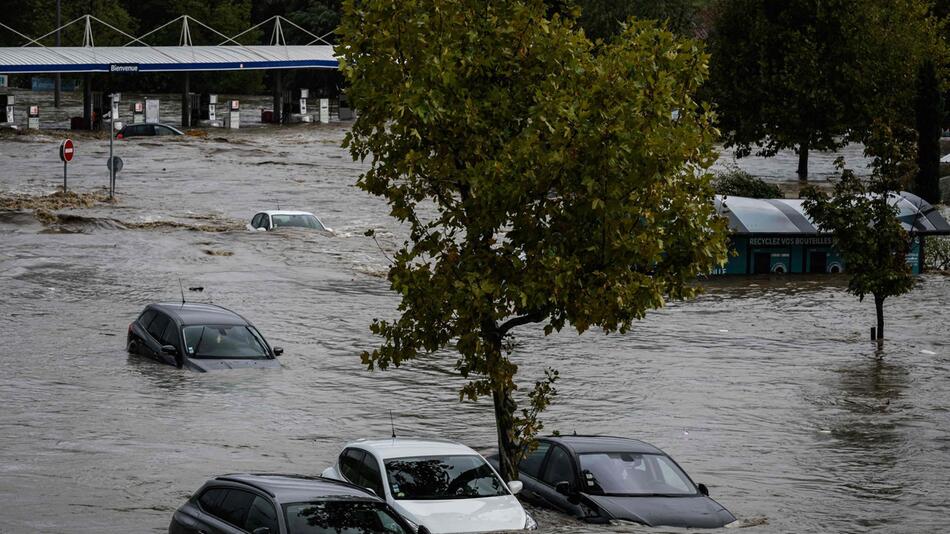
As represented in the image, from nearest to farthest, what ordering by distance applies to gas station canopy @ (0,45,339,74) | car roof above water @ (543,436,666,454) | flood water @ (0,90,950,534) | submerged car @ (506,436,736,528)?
submerged car @ (506,436,736,528)
car roof above water @ (543,436,666,454)
flood water @ (0,90,950,534)
gas station canopy @ (0,45,339,74)

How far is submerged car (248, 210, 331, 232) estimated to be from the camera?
4378cm

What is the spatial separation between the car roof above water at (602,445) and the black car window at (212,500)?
4.94 metres

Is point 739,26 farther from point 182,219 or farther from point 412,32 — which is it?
point 412,32

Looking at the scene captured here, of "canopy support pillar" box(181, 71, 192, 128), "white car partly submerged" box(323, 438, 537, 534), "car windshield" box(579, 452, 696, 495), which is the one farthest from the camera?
A: "canopy support pillar" box(181, 71, 192, 128)

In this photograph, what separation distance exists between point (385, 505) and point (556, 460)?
4.58 metres

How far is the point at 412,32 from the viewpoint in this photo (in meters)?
14.8

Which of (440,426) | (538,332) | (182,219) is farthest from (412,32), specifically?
(182,219)

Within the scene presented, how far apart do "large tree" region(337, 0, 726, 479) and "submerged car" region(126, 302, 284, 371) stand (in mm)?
9508

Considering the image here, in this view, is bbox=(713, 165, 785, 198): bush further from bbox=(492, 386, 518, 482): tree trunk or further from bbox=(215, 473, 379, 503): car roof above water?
bbox=(215, 473, 379, 503): car roof above water

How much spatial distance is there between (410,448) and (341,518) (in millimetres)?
3279

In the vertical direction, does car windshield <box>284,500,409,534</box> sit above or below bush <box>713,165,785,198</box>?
below

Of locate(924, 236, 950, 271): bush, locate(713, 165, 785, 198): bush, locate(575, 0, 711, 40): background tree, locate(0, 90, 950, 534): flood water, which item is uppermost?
locate(575, 0, 711, 40): background tree

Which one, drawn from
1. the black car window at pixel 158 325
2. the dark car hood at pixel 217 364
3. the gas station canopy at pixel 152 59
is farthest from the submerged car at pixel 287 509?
the gas station canopy at pixel 152 59

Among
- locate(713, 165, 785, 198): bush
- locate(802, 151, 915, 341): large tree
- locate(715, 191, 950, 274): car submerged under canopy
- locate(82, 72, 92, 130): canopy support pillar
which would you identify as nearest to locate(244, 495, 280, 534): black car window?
locate(802, 151, 915, 341): large tree
